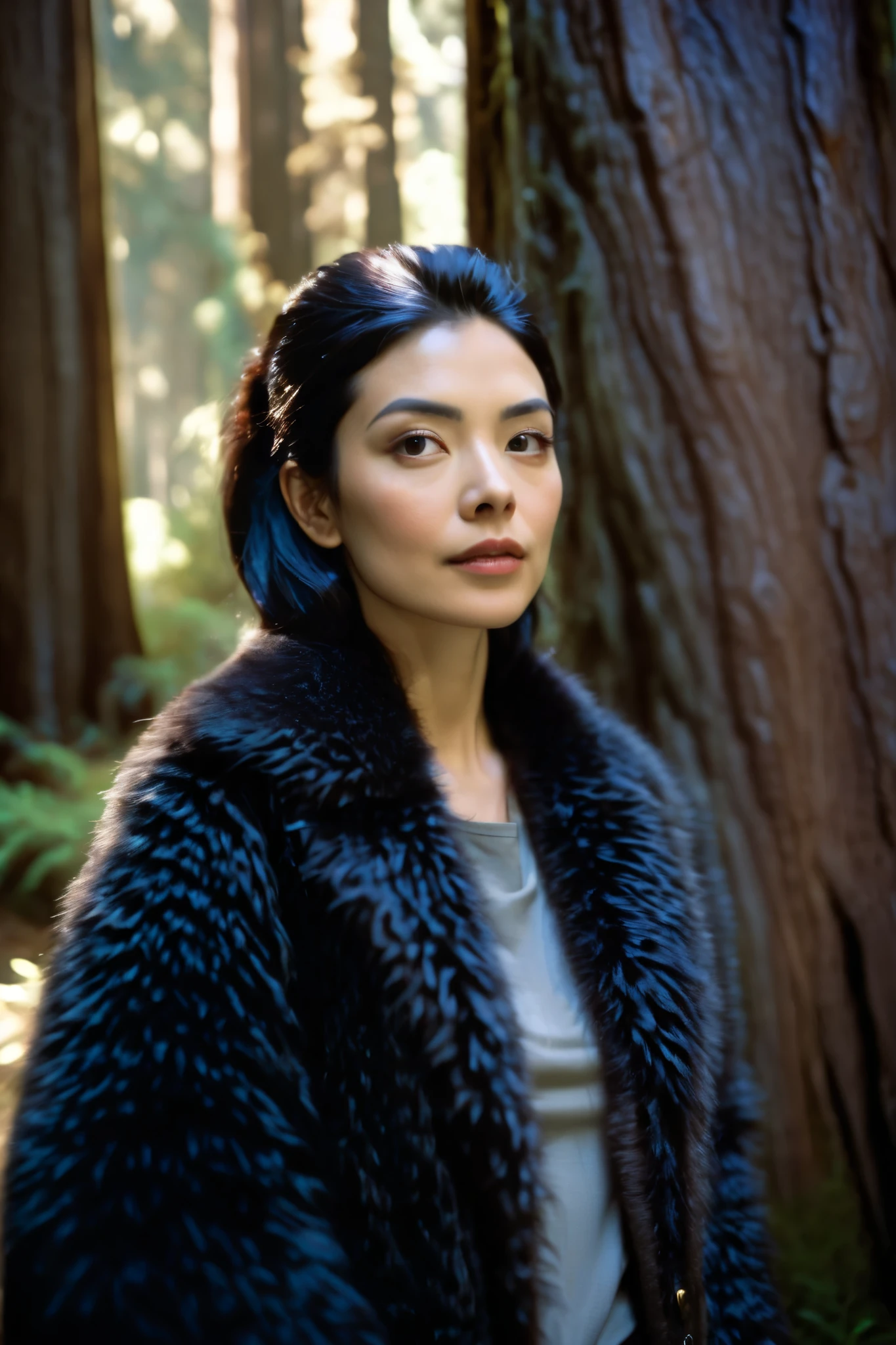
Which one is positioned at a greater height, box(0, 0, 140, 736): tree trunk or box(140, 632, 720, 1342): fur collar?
box(0, 0, 140, 736): tree trunk

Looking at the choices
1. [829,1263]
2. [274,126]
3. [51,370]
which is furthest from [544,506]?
[274,126]

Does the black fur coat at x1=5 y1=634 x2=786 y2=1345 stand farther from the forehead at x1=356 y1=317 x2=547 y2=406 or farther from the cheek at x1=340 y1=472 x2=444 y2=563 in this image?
the forehead at x1=356 y1=317 x2=547 y2=406

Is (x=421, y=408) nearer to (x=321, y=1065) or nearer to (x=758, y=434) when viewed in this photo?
(x=321, y=1065)

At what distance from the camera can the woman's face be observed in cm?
145

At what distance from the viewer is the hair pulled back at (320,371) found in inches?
59.2

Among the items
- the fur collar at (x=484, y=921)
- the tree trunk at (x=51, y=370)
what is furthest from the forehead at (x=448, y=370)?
the tree trunk at (x=51, y=370)

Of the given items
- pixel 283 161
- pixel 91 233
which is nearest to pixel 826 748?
pixel 91 233

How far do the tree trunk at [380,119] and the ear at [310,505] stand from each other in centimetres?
493

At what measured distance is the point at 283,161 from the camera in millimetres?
9516

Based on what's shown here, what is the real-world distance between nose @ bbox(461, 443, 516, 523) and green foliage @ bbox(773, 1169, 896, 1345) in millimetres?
1840

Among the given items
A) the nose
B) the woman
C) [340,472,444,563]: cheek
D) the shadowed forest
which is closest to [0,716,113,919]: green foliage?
the shadowed forest

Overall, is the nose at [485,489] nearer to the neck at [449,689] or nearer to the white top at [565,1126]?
the neck at [449,689]

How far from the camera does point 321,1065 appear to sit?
1290 millimetres

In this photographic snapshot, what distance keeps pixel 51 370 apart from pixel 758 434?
4.30 m
